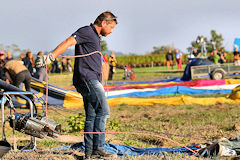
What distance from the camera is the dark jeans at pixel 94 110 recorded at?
4.13 m

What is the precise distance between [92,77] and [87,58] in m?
0.25

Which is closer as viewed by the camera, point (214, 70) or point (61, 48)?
point (61, 48)

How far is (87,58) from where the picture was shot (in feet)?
13.8

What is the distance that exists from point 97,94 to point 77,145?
129 cm

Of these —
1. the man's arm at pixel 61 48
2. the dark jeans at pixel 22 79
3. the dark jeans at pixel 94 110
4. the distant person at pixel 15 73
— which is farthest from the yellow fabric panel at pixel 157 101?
the man's arm at pixel 61 48

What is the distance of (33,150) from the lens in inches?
188

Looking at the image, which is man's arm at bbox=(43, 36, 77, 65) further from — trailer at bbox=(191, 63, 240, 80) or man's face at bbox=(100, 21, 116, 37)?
trailer at bbox=(191, 63, 240, 80)

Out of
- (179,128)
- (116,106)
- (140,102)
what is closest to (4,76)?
(116,106)

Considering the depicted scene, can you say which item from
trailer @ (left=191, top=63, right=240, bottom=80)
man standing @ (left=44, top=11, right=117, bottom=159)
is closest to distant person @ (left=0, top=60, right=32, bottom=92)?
man standing @ (left=44, top=11, right=117, bottom=159)

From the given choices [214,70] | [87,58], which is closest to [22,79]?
[87,58]

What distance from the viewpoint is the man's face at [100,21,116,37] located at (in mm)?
4291

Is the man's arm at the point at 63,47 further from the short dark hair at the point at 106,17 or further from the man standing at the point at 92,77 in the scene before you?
the short dark hair at the point at 106,17

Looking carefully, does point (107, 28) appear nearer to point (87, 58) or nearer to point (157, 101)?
point (87, 58)

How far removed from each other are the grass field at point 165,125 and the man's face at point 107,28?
4.52 ft
